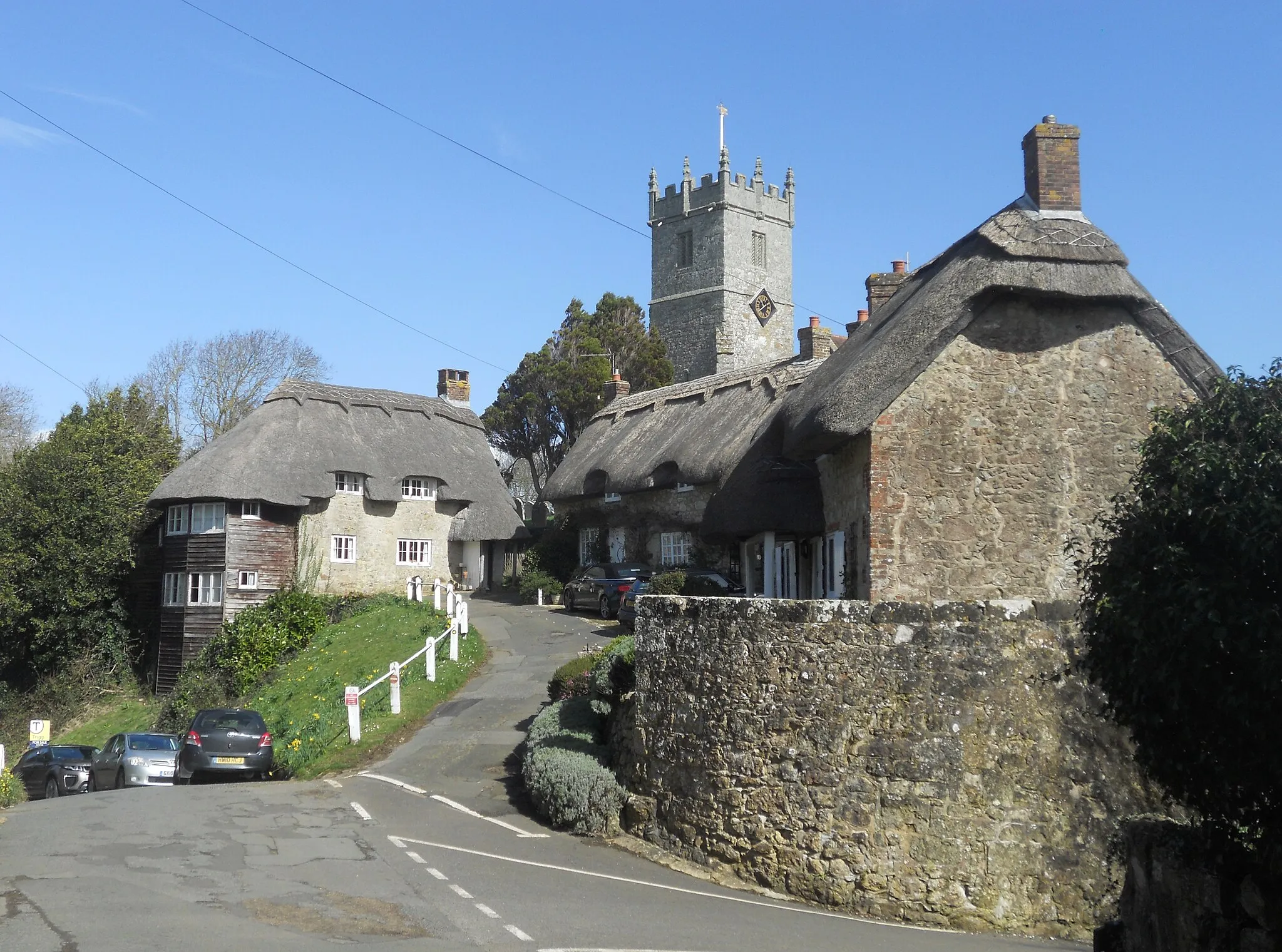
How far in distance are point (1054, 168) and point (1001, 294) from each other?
8.63 feet

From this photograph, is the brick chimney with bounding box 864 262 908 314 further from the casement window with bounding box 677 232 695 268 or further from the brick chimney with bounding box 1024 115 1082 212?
the casement window with bounding box 677 232 695 268

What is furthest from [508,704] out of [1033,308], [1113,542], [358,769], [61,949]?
[1113,542]

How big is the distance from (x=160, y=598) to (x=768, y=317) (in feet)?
159

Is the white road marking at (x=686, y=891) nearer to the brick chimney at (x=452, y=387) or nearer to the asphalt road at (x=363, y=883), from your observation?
the asphalt road at (x=363, y=883)

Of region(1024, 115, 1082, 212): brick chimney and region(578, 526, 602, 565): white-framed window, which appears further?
region(578, 526, 602, 565): white-framed window

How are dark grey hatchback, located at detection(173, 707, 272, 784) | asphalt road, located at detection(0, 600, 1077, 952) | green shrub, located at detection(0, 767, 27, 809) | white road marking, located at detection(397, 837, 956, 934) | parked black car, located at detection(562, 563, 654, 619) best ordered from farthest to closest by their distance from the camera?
1. parked black car, located at detection(562, 563, 654, 619)
2. dark grey hatchback, located at detection(173, 707, 272, 784)
3. green shrub, located at detection(0, 767, 27, 809)
4. white road marking, located at detection(397, 837, 956, 934)
5. asphalt road, located at detection(0, 600, 1077, 952)

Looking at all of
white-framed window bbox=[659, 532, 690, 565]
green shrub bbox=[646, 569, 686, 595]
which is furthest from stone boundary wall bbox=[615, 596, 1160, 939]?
white-framed window bbox=[659, 532, 690, 565]

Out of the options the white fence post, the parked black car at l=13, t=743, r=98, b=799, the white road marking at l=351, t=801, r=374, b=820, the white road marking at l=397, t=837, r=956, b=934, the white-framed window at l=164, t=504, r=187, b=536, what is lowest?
the parked black car at l=13, t=743, r=98, b=799

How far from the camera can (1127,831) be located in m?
8.77

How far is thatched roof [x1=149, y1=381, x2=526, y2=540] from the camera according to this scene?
38.0 m

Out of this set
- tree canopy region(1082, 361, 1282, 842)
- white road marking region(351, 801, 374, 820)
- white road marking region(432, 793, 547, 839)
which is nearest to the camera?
tree canopy region(1082, 361, 1282, 842)

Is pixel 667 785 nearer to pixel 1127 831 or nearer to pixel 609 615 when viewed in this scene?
pixel 1127 831

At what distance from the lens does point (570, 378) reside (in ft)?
179

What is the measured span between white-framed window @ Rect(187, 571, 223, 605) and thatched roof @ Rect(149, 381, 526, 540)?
2.68m
